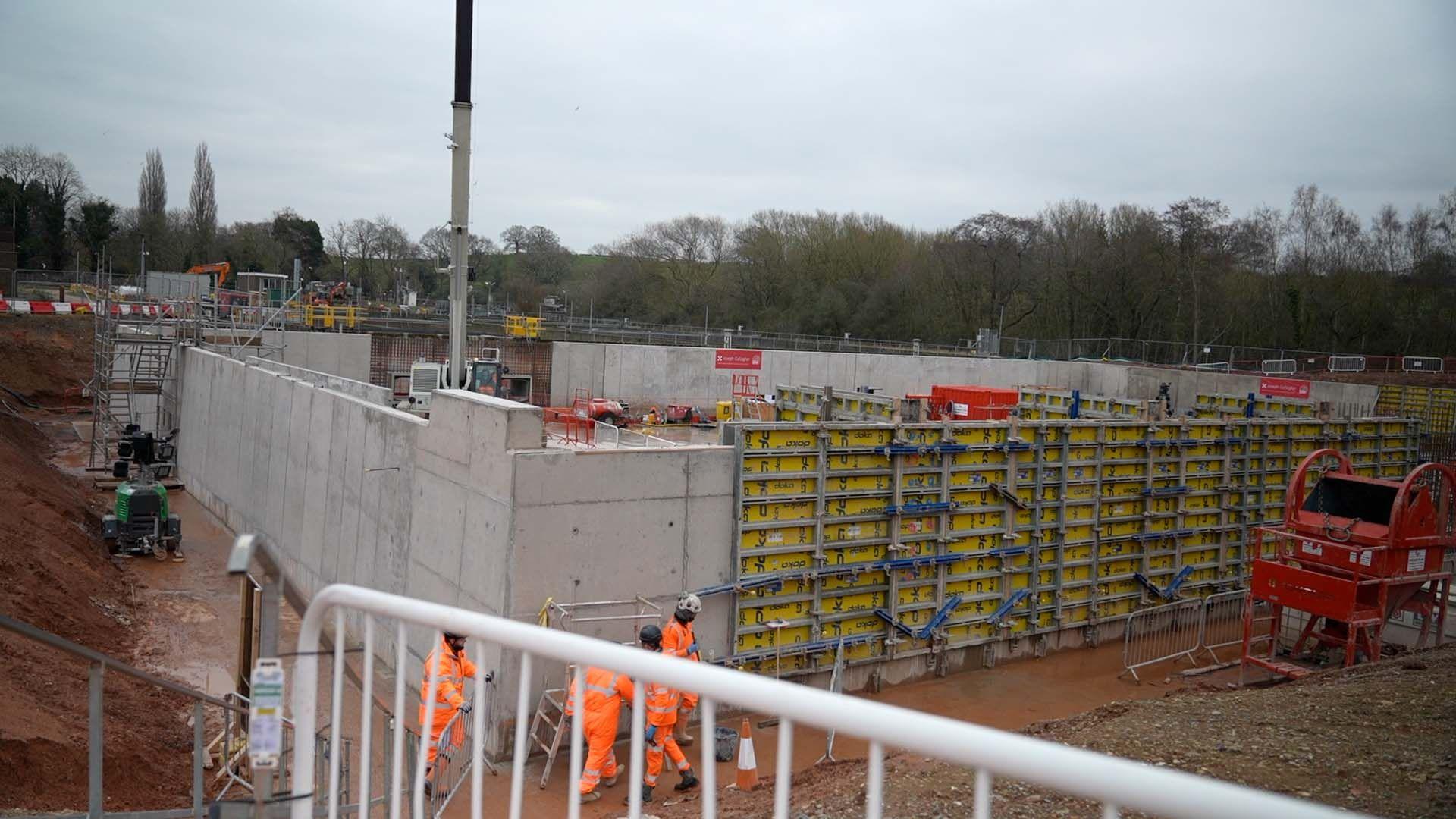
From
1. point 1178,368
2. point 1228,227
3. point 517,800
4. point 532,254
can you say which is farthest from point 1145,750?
point 532,254

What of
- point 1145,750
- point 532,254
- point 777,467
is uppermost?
point 532,254

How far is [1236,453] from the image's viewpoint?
1736 cm

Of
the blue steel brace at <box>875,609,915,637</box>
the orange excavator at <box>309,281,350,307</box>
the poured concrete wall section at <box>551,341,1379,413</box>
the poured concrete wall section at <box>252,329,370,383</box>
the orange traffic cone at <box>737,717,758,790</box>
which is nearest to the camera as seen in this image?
the orange traffic cone at <box>737,717,758,790</box>

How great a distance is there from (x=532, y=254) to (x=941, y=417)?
73.3 m

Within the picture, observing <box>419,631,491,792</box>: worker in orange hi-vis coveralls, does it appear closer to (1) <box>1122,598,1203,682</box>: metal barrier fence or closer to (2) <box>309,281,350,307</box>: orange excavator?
(1) <box>1122,598,1203,682</box>: metal barrier fence

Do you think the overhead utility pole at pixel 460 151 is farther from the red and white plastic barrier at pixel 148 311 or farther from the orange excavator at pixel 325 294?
the orange excavator at pixel 325 294

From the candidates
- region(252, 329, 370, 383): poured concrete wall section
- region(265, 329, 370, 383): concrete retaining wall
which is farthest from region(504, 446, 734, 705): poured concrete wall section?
region(252, 329, 370, 383): poured concrete wall section

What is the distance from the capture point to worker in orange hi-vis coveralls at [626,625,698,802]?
8.90 m

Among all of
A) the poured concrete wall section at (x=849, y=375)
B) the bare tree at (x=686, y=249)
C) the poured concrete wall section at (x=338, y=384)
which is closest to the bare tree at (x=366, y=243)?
the bare tree at (x=686, y=249)

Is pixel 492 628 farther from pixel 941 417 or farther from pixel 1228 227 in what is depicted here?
pixel 1228 227

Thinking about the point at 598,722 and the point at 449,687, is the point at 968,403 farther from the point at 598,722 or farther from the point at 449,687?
the point at 449,687

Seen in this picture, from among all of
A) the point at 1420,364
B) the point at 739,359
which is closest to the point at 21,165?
the point at 739,359

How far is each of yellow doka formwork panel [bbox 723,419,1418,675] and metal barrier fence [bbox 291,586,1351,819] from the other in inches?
373

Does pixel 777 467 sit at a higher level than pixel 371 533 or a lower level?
higher
